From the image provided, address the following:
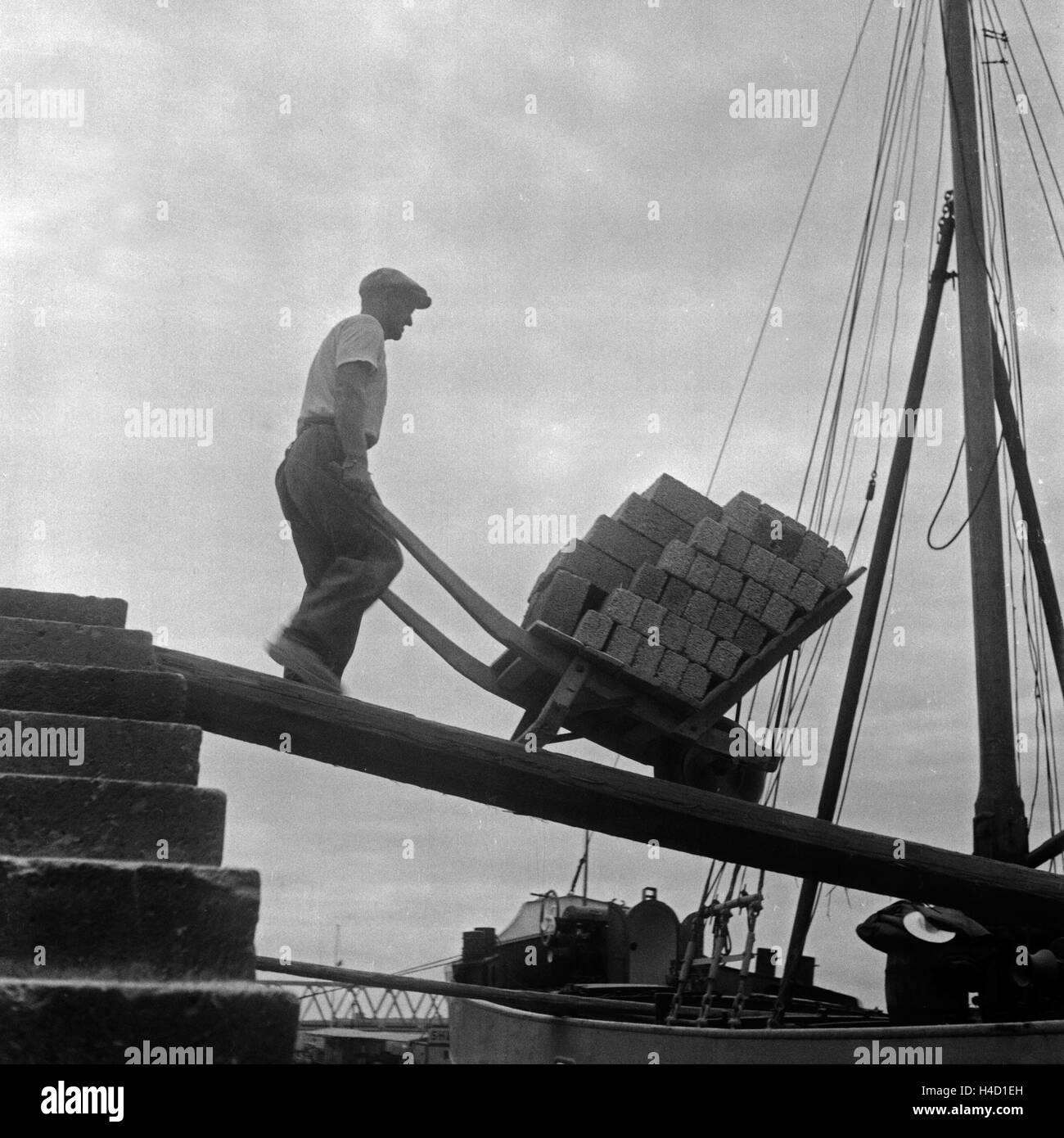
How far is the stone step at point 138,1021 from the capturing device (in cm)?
303

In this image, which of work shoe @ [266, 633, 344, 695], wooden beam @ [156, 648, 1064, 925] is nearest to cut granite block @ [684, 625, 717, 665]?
wooden beam @ [156, 648, 1064, 925]

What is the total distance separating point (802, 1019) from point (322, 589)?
7377 millimetres

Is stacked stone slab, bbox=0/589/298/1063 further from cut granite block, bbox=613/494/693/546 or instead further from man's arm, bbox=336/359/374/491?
cut granite block, bbox=613/494/693/546

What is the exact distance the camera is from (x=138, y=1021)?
312 centimetres

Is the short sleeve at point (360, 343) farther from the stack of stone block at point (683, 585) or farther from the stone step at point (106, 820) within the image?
the stone step at point (106, 820)

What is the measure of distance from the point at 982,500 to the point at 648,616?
585 cm

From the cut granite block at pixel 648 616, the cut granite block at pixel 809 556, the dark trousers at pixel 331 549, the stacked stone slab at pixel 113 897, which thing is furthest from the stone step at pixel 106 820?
the cut granite block at pixel 809 556

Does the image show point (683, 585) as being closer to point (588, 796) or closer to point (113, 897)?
point (588, 796)

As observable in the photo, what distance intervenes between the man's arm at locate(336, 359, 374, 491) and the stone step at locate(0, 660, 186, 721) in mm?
2422

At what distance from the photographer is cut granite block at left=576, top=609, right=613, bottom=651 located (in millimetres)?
6680

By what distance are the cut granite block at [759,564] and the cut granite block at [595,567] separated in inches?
23.4

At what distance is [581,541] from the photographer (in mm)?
6980
